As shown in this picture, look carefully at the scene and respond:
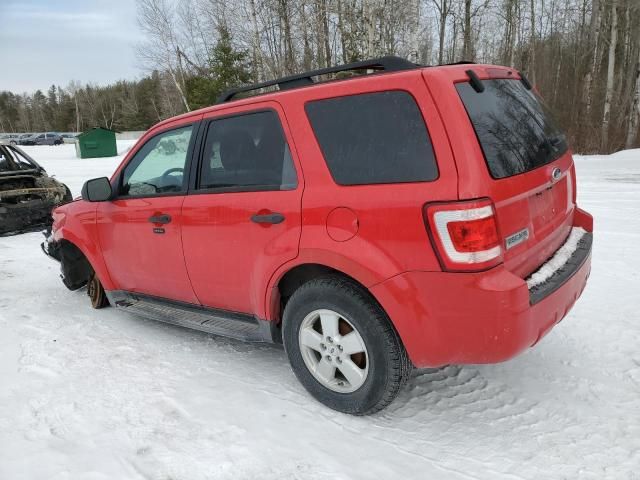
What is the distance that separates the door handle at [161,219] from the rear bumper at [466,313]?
1.78 metres

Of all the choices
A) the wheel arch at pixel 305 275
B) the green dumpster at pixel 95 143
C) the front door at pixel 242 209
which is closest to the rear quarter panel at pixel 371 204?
the wheel arch at pixel 305 275

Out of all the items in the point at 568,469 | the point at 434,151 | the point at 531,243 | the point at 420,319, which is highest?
the point at 434,151

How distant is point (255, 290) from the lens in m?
3.11

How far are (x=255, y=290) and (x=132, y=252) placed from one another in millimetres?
1421

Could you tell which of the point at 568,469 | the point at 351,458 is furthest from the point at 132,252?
the point at 568,469

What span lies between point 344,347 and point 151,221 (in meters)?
1.87

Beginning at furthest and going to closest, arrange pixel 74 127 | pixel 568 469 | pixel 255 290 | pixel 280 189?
pixel 74 127 < pixel 255 290 < pixel 280 189 < pixel 568 469

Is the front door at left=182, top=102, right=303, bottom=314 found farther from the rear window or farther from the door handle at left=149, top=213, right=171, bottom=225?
the rear window

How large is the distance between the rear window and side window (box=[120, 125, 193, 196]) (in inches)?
82.1

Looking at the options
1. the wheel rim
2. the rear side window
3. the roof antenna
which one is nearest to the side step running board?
the wheel rim

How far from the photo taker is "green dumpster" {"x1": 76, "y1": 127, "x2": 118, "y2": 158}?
31453 mm

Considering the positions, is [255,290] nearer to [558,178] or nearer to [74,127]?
[558,178]

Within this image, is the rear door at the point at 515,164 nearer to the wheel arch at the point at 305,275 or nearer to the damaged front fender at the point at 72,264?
the wheel arch at the point at 305,275

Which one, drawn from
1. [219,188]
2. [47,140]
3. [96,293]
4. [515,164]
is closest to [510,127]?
[515,164]
